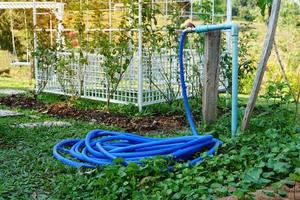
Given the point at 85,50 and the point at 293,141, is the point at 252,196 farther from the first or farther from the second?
the point at 85,50

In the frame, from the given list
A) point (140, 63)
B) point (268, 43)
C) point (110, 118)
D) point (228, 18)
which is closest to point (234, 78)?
point (268, 43)

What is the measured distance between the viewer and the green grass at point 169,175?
2.67 metres

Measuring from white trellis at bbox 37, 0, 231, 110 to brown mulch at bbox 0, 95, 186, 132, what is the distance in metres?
0.47

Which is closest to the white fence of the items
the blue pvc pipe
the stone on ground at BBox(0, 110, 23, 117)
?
the stone on ground at BBox(0, 110, 23, 117)

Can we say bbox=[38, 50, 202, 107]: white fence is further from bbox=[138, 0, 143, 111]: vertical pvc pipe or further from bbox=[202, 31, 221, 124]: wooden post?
bbox=[202, 31, 221, 124]: wooden post

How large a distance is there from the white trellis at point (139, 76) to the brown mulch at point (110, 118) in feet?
1.53

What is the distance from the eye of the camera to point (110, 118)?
5.84 meters

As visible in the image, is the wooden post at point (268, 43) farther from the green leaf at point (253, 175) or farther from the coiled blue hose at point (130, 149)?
the green leaf at point (253, 175)

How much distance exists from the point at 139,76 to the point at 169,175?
10.6ft

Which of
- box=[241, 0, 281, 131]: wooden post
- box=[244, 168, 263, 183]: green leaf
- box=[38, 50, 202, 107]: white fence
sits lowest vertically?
box=[244, 168, 263, 183]: green leaf

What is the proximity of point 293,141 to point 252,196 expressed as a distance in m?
0.98

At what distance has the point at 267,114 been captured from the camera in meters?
4.81

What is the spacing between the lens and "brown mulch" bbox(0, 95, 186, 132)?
5383mm

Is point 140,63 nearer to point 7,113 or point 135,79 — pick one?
point 135,79
